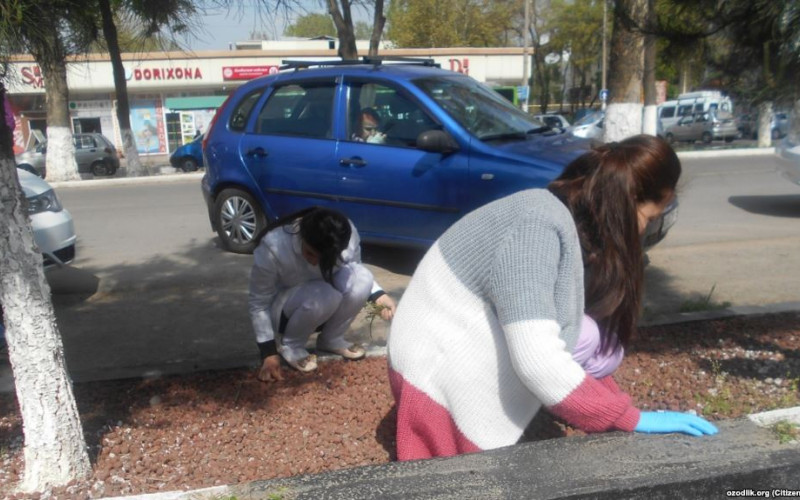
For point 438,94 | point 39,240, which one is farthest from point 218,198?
point 438,94

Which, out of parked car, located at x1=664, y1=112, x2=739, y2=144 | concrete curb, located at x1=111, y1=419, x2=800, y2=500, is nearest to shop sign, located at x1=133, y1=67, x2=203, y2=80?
parked car, located at x1=664, y1=112, x2=739, y2=144

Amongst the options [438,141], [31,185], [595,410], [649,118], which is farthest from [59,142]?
[595,410]

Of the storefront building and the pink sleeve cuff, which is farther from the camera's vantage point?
the storefront building

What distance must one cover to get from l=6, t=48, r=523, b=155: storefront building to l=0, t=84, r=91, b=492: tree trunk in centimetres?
2859

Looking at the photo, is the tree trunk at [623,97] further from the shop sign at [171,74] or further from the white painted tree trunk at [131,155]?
the shop sign at [171,74]

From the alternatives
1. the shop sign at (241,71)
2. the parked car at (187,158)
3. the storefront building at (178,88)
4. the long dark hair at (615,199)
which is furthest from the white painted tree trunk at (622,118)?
the shop sign at (241,71)

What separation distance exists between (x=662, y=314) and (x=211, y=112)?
3032 centimetres

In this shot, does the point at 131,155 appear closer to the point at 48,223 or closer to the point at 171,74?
the point at 48,223

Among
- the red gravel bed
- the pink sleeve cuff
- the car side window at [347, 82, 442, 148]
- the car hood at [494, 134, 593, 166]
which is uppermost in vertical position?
the car side window at [347, 82, 442, 148]

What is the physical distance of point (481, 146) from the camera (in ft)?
19.2

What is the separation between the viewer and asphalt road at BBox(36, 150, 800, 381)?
4.63 metres

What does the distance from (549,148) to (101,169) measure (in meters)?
21.2

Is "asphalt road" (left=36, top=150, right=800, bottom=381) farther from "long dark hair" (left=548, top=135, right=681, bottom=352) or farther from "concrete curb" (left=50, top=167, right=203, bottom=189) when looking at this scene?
"concrete curb" (left=50, top=167, right=203, bottom=189)

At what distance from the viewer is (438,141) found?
5.89 meters
